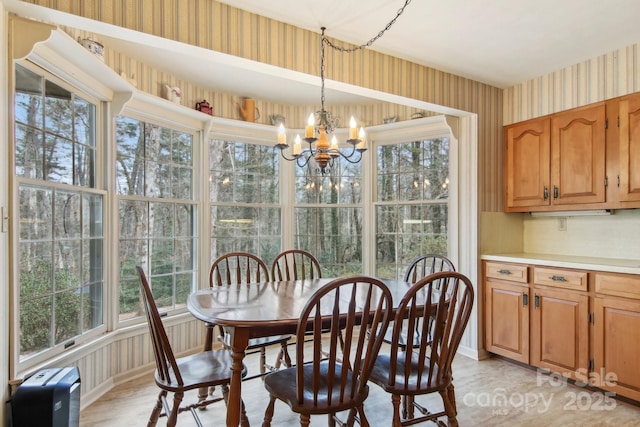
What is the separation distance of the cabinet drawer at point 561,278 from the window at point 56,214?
3.31 m

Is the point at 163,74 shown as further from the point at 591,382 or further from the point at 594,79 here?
the point at 591,382

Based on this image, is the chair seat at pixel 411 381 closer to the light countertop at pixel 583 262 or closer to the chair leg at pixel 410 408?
the chair leg at pixel 410 408

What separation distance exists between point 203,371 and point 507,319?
252cm

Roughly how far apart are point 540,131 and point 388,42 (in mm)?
1602

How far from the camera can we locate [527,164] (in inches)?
133

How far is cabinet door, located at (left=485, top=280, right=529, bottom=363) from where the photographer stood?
3.08 metres

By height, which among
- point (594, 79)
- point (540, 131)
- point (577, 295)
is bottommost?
point (577, 295)

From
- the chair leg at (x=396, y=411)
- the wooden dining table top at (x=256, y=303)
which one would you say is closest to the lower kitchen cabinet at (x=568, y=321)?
the wooden dining table top at (x=256, y=303)

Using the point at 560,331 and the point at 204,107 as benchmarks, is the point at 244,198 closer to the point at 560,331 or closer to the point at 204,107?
the point at 204,107

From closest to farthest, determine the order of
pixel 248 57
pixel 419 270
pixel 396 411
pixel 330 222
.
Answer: pixel 396 411, pixel 248 57, pixel 419 270, pixel 330 222

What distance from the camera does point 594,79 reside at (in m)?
2.96

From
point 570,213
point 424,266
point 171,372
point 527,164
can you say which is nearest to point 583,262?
point 570,213

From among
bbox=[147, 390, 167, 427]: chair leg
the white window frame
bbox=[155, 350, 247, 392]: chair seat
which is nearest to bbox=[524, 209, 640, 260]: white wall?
bbox=[155, 350, 247, 392]: chair seat

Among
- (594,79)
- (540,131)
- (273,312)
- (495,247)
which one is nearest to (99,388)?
(273,312)
